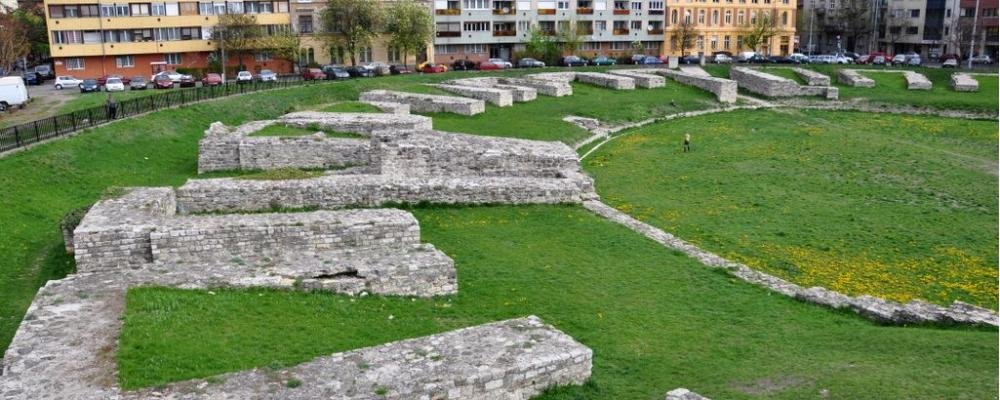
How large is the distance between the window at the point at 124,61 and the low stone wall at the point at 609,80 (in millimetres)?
34058

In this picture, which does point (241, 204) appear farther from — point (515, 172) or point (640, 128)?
point (640, 128)

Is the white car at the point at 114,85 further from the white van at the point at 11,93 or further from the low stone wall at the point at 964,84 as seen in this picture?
the low stone wall at the point at 964,84

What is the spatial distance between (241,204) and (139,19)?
47.3 metres

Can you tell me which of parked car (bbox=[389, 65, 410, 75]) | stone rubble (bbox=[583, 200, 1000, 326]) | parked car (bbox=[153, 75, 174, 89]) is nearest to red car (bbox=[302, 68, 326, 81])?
parked car (bbox=[389, 65, 410, 75])

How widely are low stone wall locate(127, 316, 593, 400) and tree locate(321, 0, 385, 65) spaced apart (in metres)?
53.3

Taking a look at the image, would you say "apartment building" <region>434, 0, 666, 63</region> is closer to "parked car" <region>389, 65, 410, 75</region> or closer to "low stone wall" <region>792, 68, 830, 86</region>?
"parked car" <region>389, 65, 410, 75</region>

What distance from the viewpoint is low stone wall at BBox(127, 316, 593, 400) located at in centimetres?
1056

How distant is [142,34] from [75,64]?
5110 millimetres

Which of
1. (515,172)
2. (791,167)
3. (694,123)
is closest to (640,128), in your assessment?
(694,123)

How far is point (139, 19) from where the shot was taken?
62000 millimetres

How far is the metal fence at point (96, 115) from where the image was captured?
87.8 ft

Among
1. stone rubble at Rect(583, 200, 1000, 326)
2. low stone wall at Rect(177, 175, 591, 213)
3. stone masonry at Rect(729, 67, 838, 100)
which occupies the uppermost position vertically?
stone masonry at Rect(729, 67, 838, 100)

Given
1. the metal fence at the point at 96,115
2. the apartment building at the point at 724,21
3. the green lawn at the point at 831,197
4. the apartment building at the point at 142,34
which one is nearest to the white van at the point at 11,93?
the metal fence at the point at 96,115

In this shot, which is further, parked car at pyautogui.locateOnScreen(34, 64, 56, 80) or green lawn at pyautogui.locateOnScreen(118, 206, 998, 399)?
parked car at pyautogui.locateOnScreen(34, 64, 56, 80)
